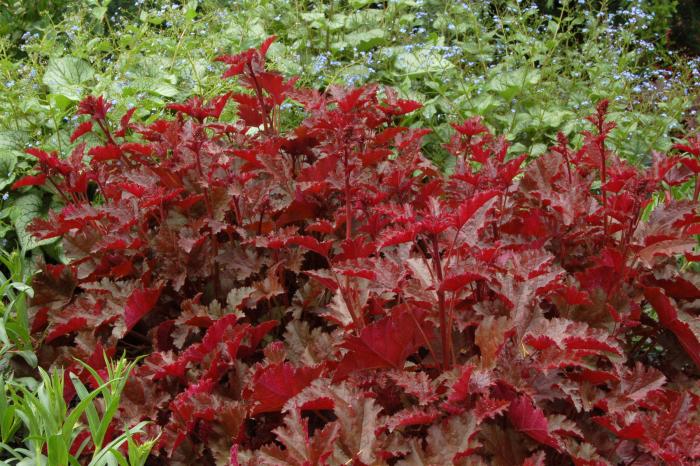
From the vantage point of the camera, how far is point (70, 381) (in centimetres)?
168

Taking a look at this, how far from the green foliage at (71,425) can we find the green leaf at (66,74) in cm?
175

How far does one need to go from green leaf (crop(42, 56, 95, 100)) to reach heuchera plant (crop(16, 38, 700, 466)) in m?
1.06

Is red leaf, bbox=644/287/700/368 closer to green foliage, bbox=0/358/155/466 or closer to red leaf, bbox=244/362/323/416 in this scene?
red leaf, bbox=244/362/323/416

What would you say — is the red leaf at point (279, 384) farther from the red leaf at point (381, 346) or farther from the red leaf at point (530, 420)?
the red leaf at point (530, 420)

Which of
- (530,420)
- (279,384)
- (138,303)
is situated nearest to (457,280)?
(530,420)

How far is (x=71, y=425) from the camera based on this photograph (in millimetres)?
1449

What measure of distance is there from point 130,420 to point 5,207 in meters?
1.43

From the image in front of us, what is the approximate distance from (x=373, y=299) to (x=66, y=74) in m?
2.17

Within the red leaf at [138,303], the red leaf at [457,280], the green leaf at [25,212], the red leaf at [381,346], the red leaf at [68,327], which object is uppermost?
the red leaf at [457,280]

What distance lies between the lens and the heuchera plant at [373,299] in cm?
133

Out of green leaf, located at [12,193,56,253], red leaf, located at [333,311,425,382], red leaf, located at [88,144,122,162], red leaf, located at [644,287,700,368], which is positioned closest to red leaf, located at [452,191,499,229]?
red leaf, located at [333,311,425,382]

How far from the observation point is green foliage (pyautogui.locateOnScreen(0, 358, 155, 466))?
1.42 meters

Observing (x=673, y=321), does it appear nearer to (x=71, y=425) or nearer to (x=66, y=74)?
(x=71, y=425)

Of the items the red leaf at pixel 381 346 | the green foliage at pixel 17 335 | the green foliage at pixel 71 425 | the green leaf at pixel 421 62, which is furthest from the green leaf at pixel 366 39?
the red leaf at pixel 381 346
